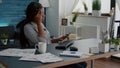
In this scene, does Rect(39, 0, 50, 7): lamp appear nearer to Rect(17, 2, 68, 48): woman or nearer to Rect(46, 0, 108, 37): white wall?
Rect(46, 0, 108, 37): white wall

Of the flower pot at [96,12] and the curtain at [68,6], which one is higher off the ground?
the curtain at [68,6]

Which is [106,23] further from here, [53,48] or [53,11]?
[53,48]

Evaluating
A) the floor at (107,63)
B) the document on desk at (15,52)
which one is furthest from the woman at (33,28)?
the floor at (107,63)

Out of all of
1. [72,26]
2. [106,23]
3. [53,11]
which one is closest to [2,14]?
[53,11]

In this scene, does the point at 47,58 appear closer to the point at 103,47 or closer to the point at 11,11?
the point at 103,47

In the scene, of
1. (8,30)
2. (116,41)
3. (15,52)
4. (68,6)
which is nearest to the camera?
(15,52)

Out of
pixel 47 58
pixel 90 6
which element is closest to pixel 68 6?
pixel 90 6

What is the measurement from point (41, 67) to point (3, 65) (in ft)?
0.91

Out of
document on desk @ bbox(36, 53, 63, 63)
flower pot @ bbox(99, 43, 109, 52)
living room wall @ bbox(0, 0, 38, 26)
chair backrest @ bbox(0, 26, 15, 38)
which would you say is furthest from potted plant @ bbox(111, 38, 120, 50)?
living room wall @ bbox(0, 0, 38, 26)

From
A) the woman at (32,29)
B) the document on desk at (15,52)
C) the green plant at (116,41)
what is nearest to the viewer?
the document on desk at (15,52)

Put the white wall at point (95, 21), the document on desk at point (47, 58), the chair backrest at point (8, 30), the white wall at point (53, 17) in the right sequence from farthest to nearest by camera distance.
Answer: the white wall at point (53, 17) < the white wall at point (95, 21) < the chair backrest at point (8, 30) < the document on desk at point (47, 58)

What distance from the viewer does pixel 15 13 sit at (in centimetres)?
489

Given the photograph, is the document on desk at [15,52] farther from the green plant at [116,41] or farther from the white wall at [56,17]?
the white wall at [56,17]

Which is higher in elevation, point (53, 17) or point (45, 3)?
point (45, 3)
